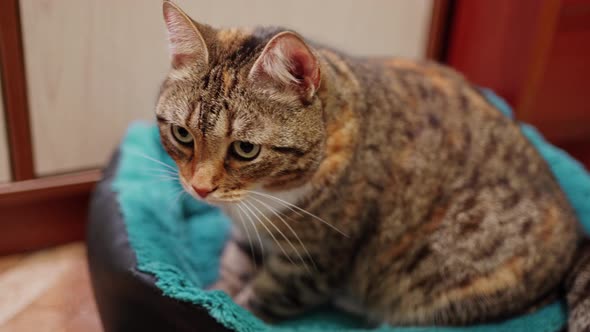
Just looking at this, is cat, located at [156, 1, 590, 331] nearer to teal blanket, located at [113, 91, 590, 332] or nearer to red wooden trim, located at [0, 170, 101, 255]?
teal blanket, located at [113, 91, 590, 332]

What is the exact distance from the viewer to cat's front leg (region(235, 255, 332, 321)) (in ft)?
4.82

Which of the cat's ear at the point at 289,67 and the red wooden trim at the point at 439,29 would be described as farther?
the red wooden trim at the point at 439,29

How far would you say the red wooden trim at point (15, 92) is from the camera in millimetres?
1634

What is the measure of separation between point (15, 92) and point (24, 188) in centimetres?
30

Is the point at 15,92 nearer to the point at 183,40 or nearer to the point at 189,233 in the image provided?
the point at 189,233

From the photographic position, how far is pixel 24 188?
1817mm

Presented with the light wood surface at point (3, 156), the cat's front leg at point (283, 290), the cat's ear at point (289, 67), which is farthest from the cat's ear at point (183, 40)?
the light wood surface at point (3, 156)

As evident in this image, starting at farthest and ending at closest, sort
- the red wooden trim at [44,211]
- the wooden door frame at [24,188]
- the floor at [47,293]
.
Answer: the red wooden trim at [44,211], the wooden door frame at [24,188], the floor at [47,293]

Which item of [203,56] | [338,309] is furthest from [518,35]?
[203,56]

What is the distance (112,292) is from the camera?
1434 millimetres

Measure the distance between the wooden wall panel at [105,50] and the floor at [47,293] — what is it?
0.28m

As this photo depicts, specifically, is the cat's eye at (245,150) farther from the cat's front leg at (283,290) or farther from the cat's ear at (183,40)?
the cat's front leg at (283,290)

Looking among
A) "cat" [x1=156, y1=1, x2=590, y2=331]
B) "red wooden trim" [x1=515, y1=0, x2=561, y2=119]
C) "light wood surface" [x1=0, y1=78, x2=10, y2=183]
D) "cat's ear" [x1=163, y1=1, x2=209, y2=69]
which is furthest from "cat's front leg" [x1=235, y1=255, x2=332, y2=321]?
"red wooden trim" [x1=515, y1=0, x2=561, y2=119]

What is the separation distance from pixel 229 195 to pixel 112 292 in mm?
436
